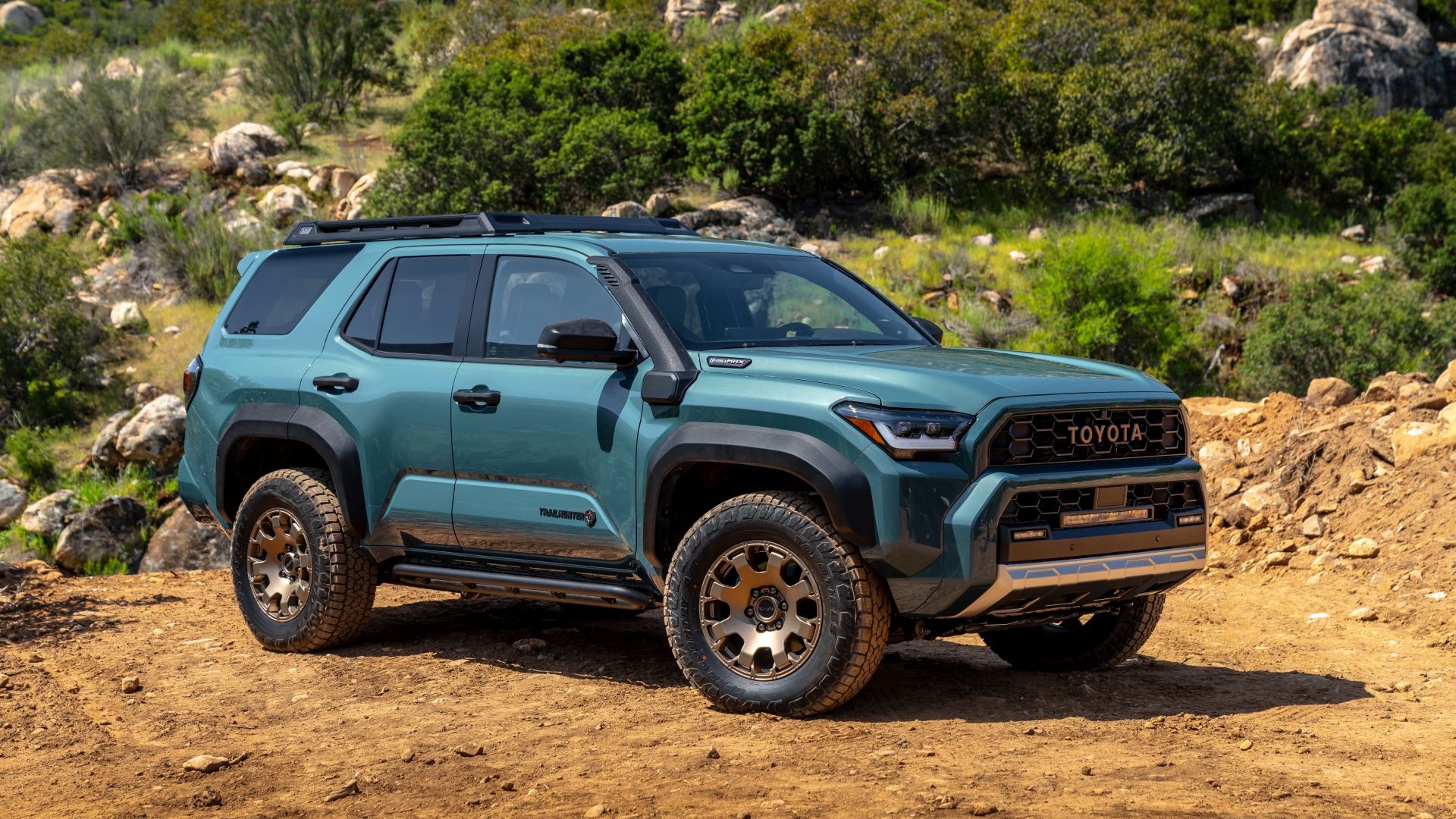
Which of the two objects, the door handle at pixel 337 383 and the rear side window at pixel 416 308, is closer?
the rear side window at pixel 416 308

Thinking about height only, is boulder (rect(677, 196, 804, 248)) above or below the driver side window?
below

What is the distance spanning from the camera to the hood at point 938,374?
525 cm

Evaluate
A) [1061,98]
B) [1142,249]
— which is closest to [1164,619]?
[1142,249]

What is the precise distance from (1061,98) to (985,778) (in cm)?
2392

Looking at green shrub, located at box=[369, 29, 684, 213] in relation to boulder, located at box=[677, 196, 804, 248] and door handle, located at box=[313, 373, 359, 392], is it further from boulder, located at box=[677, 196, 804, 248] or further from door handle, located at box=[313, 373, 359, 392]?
door handle, located at box=[313, 373, 359, 392]

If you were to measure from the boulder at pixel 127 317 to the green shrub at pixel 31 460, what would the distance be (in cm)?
393

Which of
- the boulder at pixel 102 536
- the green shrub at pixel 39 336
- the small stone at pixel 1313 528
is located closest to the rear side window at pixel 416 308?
the small stone at pixel 1313 528

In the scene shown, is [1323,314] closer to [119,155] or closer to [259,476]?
[259,476]

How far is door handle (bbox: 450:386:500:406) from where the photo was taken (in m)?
Answer: 6.23

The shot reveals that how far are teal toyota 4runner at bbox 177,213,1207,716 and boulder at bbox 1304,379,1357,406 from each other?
640 centimetres

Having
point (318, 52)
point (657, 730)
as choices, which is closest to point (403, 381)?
point (657, 730)

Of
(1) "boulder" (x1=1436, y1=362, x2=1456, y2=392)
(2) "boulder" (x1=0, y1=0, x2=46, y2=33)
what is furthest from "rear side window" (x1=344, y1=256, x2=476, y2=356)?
(2) "boulder" (x1=0, y1=0, x2=46, y2=33)

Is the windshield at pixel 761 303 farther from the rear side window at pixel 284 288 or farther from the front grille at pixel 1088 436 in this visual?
the rear side window at pixel 284 288

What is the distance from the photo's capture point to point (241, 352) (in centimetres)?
751
